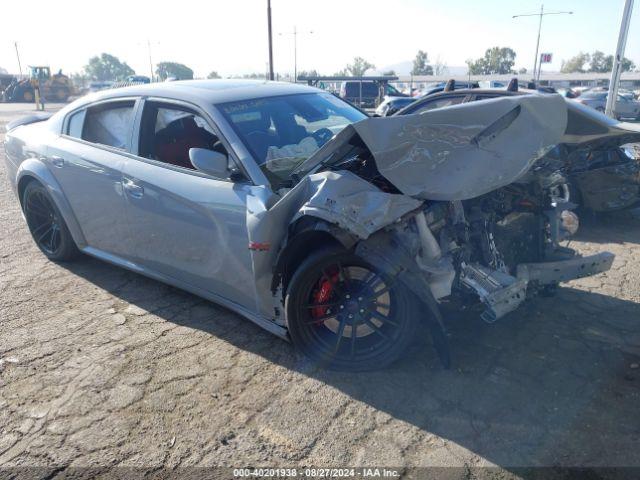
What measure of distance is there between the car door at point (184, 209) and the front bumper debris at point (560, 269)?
5.87 feet

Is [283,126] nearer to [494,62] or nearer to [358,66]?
[494,62]

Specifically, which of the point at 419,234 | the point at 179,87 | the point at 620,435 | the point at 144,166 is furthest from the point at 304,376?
the point at 179,87

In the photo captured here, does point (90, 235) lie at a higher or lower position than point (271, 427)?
higher

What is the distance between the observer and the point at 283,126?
370cm

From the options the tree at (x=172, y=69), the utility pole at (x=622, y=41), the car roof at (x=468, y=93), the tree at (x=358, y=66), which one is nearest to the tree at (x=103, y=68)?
the tree at (x=172, y=69)

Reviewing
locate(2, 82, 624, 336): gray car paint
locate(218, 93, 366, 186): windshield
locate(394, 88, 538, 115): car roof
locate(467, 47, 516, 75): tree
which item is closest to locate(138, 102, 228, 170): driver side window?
locate(2, 82, 624, 336): gray car paint

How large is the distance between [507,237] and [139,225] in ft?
8.62

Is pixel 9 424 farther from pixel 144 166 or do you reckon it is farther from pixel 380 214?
pixel 380 214

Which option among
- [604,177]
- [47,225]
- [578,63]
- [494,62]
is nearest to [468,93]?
[604,177]

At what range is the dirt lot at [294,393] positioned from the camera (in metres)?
2.48

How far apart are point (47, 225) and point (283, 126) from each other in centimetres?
276

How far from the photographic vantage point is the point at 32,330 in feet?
12.3

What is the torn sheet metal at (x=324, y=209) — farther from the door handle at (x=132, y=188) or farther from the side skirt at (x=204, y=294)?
the door handle at (x=132, y=188)

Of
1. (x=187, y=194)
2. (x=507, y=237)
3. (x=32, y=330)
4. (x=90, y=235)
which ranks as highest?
(x=187, y=194)
